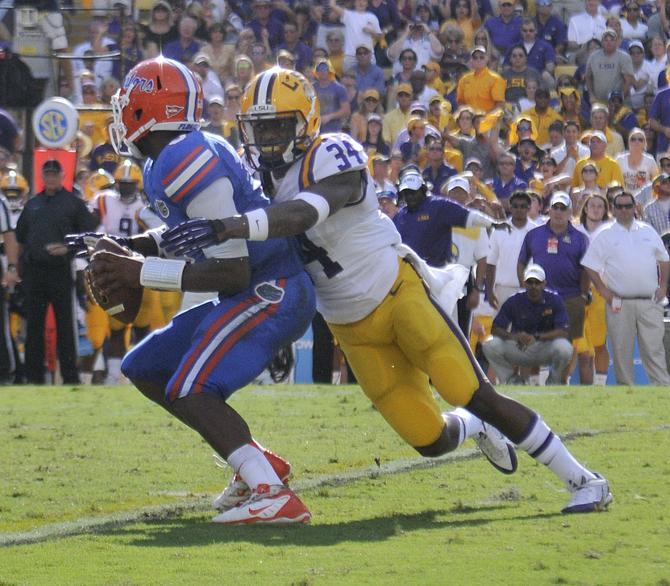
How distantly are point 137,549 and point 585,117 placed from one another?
38.4 feet

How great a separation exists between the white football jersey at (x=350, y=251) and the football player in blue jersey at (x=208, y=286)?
89 mm

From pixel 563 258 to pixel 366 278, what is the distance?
6.92 meters

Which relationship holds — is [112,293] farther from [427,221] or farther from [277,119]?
[427,221]

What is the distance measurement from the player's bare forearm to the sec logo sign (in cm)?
745

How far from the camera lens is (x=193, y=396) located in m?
4.96

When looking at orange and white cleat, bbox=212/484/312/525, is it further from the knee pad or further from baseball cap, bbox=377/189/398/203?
baseball cap, bbox=377/189/398/203

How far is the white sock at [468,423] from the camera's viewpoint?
18.1 ft

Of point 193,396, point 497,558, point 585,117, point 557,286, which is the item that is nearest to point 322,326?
point 557,286

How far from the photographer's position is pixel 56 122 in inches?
480

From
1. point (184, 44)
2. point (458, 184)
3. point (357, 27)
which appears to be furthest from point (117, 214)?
point (357, 27)

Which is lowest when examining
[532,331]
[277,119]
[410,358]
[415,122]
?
[532,331]

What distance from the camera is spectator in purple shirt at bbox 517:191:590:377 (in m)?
11.8

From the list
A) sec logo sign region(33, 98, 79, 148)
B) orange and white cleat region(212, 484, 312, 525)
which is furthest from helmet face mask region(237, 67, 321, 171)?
sec logo sign region(33, 98, 79, 148)

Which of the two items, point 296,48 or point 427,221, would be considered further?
point 296,48
